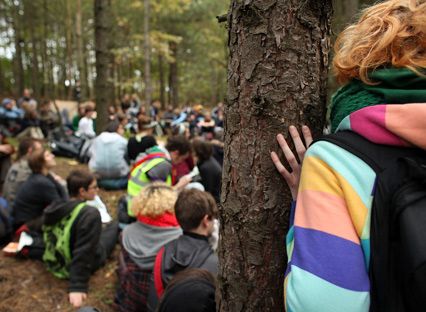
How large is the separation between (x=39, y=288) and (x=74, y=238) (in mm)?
634

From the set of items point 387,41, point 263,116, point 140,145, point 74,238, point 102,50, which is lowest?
point 74,238

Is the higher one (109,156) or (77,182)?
(77,182)

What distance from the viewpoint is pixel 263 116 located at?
1285 millimetres

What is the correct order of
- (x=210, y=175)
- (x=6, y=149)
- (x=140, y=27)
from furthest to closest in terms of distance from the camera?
(x=140, y=27) < (x=6, y=149) < (x=210, y=175)

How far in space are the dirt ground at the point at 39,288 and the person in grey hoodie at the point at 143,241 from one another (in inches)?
15.6

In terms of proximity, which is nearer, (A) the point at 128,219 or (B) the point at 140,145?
(A) the point at 128,219

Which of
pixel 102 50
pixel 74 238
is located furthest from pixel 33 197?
pixel 102 50

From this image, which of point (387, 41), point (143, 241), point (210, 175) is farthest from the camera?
point (210, 175)

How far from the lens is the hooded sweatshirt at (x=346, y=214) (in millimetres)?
897

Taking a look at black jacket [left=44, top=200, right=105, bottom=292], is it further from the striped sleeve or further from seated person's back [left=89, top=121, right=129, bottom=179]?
seated person's back [left=89, top=121, right=129, bottom=179]

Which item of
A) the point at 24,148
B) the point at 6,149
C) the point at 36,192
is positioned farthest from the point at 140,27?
the point at 36,192

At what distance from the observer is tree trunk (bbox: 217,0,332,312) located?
125 centimetres

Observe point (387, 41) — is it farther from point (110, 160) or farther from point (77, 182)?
point (110, 160)

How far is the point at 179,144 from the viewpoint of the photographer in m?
5.41
